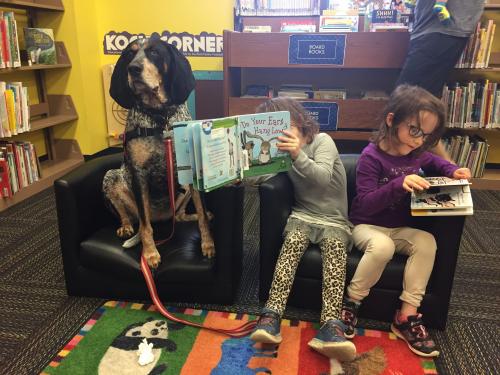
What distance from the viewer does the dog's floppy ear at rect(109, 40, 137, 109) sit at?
5.65 ft

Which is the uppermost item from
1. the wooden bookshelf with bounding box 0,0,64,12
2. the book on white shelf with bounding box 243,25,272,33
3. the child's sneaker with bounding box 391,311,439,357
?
the wooden bookshelf with bounding box 0,0,64,12

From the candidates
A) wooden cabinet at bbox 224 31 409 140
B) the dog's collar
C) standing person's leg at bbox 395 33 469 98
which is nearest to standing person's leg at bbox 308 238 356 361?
the dog's collar

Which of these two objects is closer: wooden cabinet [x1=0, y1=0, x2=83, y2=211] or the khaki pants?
the khaki pants

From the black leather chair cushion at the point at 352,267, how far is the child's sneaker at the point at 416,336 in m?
0.14

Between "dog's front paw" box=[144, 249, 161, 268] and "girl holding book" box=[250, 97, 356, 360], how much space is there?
0.50m

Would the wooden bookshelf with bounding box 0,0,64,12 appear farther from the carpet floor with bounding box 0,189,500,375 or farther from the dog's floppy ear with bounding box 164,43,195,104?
the dog's floppy ear with bounding box 164,43,195,104

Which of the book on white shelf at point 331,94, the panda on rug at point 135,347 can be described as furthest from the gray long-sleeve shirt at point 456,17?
the panda on rug at point 135,347

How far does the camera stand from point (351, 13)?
11.7ft

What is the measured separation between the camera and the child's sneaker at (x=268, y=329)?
1561mm

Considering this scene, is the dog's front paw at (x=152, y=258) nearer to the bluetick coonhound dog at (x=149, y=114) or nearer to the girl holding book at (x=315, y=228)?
the bluetick coonhound dog at (x=149, y=114)

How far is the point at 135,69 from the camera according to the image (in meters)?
1.66

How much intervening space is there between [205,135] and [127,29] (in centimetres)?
328

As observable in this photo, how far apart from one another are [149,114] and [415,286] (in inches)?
50.6

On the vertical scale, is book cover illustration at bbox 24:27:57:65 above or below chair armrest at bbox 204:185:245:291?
above
